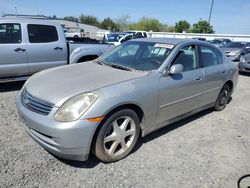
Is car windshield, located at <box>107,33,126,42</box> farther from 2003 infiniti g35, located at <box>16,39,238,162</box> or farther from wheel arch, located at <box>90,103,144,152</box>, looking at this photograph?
wheel arch, located at <box>90,103,144,152</box>

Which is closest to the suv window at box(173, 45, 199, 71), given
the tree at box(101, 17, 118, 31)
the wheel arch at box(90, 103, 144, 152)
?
the wheel arch at box(90, 103, 144, 152)

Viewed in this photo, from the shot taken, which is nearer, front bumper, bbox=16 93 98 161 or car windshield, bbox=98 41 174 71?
front bumper, bbox=16 93 98 161

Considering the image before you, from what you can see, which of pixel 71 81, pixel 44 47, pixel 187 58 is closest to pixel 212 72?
pixel 187 58

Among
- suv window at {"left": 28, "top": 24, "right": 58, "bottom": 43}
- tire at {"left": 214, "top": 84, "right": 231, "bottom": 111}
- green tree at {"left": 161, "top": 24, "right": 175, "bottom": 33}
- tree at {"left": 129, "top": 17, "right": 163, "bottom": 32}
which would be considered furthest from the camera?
green tree at {"left": 161, "top": 24, "right": 175, "bottom": 33}

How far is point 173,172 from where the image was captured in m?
2.85

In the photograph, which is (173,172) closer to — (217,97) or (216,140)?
(216,140)

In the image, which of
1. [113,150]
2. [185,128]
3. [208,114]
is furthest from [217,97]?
[113,150]

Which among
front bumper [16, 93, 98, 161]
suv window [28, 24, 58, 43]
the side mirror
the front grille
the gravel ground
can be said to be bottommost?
the gravel ground

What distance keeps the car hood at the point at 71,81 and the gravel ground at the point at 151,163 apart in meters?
0.87

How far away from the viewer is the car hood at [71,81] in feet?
8.61

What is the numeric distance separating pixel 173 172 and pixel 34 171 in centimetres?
173

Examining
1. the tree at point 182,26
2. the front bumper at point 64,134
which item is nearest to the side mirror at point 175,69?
the front bumper at point 64,134

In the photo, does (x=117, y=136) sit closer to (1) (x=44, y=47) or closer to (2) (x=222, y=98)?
(2) (x=222, y=98)

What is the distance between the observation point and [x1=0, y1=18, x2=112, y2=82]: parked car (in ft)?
17.3
